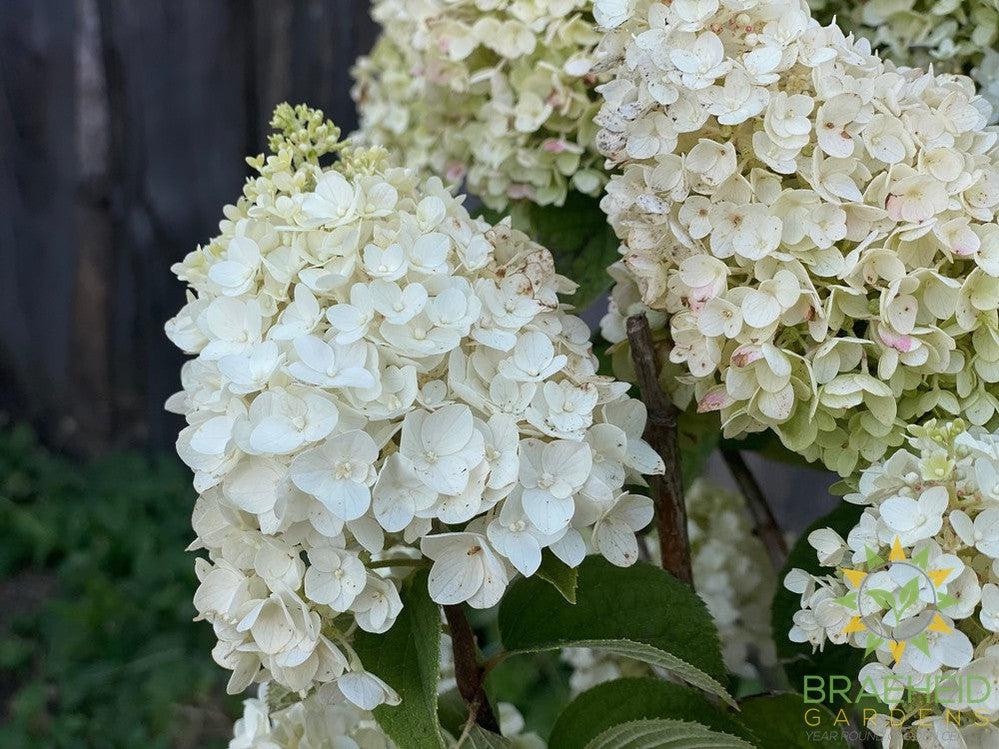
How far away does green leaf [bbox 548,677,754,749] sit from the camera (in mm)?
569

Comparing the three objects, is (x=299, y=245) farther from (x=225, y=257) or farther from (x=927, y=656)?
(x=927, y=656)

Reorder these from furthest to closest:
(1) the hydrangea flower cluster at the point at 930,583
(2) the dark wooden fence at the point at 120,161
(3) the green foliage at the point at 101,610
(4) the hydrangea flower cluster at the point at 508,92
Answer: (2) the dark wooden fence at the point at 120,161
(3) the green foliage at the point at 101,610
(4) the hydrangea flower cluster at the point at 508,92
(1) the hydrangea flower cluster at the point at 930,583

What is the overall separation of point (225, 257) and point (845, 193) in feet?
0.92

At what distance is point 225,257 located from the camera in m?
0.49

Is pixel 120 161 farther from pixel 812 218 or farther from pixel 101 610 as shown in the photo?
pixel 812 218

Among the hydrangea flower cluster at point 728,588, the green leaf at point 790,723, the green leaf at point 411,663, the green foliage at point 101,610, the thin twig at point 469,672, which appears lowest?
the green foliage at point 101,610

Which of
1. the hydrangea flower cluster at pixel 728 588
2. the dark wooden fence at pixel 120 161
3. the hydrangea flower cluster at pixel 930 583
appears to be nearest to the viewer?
the hydrangea flower cluster at pixel 930 583

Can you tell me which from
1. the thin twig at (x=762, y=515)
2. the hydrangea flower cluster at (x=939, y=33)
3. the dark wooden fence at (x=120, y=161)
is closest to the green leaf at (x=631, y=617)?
the thin twig at (x=762, y=515)

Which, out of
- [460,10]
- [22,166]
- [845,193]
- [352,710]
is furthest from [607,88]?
[22,166]

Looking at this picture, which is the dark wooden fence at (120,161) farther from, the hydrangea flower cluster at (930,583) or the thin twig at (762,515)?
the hydrangea flower cluster at (930,583)

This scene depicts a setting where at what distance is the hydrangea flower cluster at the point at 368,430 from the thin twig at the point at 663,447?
0.16ft

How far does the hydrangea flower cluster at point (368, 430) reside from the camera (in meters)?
0.43

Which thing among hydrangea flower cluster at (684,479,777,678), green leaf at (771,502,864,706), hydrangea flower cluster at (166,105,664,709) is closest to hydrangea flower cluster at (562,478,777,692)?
hydrangea flower cluster at (684,479,777,678)

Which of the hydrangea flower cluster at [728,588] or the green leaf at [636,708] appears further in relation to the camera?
the hydrangea flower cluster at [728,588]
